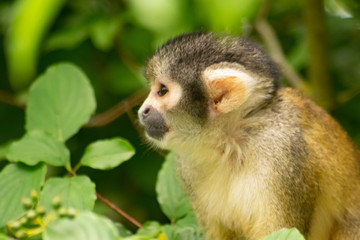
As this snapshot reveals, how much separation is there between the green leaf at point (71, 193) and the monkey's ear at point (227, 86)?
0.76 meters

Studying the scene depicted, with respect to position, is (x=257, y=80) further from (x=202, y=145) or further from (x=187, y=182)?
(x=187, y=182)

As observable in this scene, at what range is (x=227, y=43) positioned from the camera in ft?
9.73

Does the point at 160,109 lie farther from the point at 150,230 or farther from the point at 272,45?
the point at 272,45

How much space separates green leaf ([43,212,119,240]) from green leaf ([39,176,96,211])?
3.65 feet

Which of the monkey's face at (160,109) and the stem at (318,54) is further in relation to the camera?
the stem at (318,54)

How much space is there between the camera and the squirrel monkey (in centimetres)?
288

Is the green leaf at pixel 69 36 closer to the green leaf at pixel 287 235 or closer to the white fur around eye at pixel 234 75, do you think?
the white fur around eye at pixel 234 75

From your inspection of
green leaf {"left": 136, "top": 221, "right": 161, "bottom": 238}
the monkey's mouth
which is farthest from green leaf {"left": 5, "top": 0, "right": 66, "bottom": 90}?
the monkey's mouth

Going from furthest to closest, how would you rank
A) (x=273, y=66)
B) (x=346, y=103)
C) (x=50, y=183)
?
(x=346, y=103) → (x=273, y=66) → (x=50, y=183)

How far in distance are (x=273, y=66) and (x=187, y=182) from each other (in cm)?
74

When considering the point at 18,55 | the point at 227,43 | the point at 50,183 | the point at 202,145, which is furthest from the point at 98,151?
the point at 18,55

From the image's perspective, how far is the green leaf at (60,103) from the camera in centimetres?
299

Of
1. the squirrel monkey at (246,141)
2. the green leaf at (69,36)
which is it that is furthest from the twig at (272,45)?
the green leaf at (69,36)

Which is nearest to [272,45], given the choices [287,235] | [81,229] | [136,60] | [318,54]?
[318,54]
